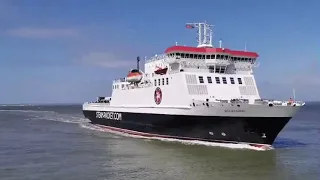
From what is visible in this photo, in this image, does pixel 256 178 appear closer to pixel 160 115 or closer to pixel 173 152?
pixel 173 152

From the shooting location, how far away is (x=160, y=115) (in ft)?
92.0

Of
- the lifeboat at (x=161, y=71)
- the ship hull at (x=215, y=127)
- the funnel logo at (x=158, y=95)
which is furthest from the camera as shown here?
the lifeboat at (x=161, y=71)

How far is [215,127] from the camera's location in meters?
24.5

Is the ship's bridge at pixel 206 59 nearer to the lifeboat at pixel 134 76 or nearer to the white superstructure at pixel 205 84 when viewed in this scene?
the white superstructure at pixel 205 84

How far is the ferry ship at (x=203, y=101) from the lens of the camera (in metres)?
23.5

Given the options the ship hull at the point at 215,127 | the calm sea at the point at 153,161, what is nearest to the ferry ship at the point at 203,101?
the ship hull at the point at 215,127

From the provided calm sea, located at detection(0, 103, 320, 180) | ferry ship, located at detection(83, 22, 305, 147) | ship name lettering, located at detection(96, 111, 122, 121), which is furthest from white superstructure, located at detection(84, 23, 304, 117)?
ship name lettering, located at detection(96, 111, 122, 121)

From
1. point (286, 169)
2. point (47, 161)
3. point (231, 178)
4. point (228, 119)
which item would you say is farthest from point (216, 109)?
point (47, 161)

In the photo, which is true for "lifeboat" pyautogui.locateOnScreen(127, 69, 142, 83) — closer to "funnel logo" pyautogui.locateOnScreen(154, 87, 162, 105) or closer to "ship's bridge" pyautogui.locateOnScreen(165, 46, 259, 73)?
"funnel logo" pyautogui.locateOnScreen(154, 87, 162, 105)

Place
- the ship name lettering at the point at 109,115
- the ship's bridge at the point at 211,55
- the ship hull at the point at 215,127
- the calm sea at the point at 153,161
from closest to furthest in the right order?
the calm sea at the point at 153,161 → the ship hull at the point at 215,127 → the ship's bridge at the point at 211,55 → the ship name lettering at the point at 109,115

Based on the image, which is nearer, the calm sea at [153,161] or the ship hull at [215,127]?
the calm sea at [153,161]

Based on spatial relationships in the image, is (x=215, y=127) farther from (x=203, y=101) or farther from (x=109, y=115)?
(x=109, y=115)

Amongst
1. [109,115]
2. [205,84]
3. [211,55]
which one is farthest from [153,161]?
[109,115]

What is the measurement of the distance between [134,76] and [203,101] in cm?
1047
